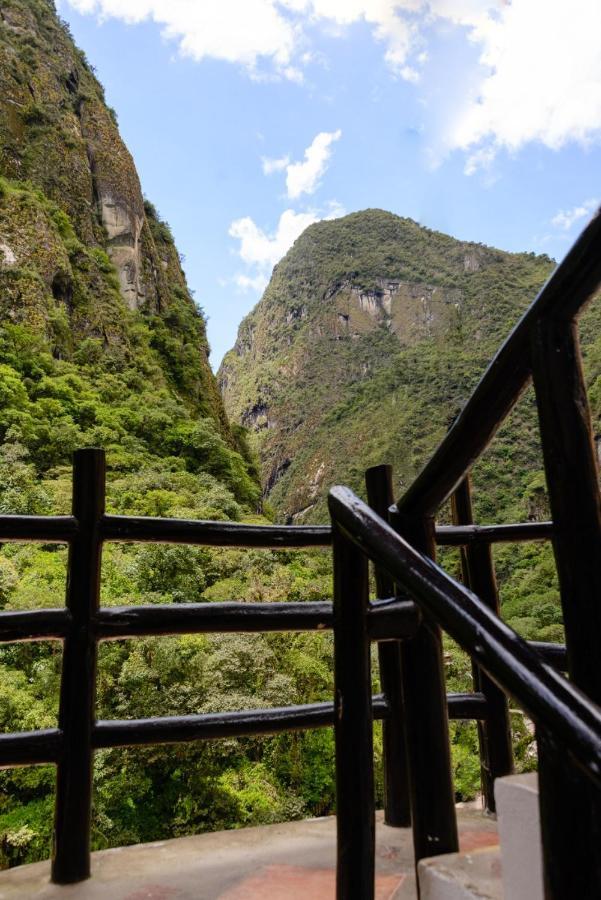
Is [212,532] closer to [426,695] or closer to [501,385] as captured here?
[426,695]

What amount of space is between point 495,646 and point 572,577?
0.40 feet

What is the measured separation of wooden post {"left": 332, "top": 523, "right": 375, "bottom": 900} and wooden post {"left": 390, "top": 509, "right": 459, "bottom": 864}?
76mm

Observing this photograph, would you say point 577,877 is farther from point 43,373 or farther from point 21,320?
point 21,320

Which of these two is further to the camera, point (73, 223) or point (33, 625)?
point (73, 223)

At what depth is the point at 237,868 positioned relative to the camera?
142cm

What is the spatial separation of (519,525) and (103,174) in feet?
116

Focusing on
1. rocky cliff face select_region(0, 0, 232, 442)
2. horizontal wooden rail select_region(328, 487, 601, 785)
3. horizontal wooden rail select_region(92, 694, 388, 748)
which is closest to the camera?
horizontal wooden rail select_region(328, 487, 601, 785)

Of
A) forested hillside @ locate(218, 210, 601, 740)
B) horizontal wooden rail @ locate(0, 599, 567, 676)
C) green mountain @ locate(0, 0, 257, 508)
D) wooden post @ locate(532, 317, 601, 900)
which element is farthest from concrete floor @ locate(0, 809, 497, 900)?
forested hillside @ locate(218, 210, 601, 740)

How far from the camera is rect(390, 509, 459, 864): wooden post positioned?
3.38 feet

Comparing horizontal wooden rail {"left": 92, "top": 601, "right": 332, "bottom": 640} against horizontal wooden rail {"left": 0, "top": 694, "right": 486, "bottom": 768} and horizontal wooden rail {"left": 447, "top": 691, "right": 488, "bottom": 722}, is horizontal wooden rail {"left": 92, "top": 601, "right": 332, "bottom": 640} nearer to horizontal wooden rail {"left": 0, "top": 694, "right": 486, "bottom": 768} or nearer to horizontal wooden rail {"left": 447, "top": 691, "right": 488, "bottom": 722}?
horizontal wooden rail {"left": 0, "top": 694, "right": 486, "bottom": 768}

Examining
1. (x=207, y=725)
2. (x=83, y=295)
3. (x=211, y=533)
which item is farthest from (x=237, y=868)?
(x=83, y=295)

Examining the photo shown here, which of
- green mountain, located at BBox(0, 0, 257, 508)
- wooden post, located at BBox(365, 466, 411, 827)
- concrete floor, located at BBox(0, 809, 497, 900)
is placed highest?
green mountain, located at BBox(0, 0, 257, 508)

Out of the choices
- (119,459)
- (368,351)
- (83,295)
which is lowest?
(119,459)

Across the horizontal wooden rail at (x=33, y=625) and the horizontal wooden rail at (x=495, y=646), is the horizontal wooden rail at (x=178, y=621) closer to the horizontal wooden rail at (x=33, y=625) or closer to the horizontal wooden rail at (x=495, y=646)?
the horizontal wooden rail at (x=33, y=625)
